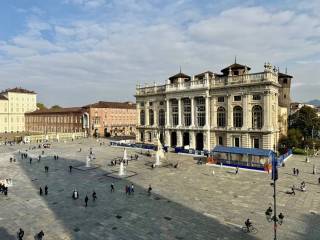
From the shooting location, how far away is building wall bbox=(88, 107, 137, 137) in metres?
98.4

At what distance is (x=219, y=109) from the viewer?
183 feet

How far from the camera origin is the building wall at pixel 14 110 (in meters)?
122

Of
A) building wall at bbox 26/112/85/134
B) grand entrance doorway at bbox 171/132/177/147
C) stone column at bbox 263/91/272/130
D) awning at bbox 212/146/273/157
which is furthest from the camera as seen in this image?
building wall at bbox 26/112/85/134

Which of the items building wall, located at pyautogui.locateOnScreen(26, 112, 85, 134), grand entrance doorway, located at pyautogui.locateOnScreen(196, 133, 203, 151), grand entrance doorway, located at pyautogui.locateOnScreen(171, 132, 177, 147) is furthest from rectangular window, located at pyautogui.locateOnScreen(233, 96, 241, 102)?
building wall, located at pyautogui.locateOnScreen(26, 112, 85, 134)

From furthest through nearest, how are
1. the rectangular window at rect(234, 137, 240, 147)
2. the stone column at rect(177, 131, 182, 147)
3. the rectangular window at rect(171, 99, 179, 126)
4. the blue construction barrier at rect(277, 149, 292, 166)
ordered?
the rectangular window at rect(171, 99, 179, 126), the stone column at rect(177, 131, 182, 147), the rectangular window at rect(234, 137, 240, 147), the blue construction barrier at rect(277, 149, 292, 166)

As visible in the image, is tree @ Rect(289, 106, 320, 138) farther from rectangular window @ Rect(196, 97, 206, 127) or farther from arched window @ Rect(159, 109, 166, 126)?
arched window @ Rect(159, 109, 166, 126)

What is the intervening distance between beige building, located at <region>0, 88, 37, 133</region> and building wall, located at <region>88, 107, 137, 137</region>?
5000 cm

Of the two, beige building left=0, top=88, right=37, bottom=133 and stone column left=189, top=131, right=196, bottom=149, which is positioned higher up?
beige building left=0, top=88, right=37, bottom=133

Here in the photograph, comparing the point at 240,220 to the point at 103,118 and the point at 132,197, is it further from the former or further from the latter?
the point at 103,118

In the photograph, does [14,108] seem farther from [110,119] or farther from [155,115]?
[155,115]

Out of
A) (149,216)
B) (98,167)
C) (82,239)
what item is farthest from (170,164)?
(82,239)

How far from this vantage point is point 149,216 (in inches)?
886

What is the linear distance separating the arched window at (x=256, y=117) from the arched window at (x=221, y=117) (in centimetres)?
620

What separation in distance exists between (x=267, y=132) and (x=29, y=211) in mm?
38900
